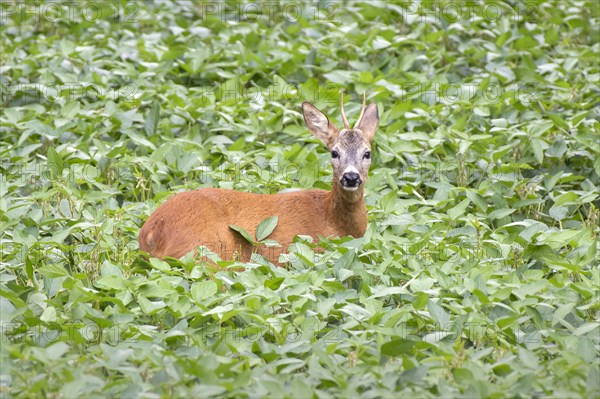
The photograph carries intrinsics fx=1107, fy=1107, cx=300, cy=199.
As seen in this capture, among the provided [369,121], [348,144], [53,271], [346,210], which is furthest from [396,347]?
[369,121]

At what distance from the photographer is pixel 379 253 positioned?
6797 mm

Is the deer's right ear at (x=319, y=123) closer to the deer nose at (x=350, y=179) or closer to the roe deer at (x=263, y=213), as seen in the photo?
the roe deer at (x=263, y=213)

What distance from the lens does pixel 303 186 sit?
27.4ft

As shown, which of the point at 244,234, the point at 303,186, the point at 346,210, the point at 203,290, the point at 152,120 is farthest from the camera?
the point at 152,120

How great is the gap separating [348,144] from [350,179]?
0.35 meters

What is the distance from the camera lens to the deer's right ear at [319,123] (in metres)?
7.85

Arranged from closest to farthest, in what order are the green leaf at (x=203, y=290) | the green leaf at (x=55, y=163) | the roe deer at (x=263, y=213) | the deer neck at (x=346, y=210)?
the green leaf at (x=203, y=290), the roe deer at (x=263, y=213), the deer neck at (x=346, y=210), the green leaf at (x=55, y=163)

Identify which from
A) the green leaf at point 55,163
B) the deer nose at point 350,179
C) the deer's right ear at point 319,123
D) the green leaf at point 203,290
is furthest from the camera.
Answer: the green leaf at point 55,163

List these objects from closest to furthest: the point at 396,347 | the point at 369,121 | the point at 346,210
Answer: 1. the point at 396,347
2. the point at 346,210
3. the point at 369,121

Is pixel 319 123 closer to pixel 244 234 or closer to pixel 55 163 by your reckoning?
pixel 244 234

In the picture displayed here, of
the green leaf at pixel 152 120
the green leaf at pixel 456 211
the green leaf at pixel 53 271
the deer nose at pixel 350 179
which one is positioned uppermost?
the deer nose at pixel 350 179

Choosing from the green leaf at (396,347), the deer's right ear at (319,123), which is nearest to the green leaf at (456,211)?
the deer's right ear at (319,123)

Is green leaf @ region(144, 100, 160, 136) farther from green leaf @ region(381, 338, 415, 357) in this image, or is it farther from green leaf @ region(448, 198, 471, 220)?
green leaf @ region(381, 338, 415, 357)

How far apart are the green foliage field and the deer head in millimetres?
389
